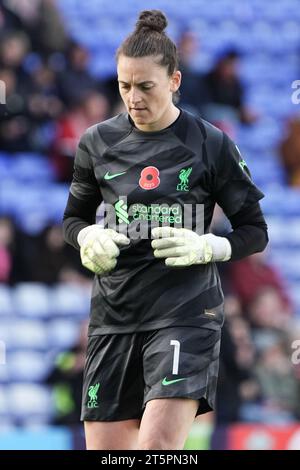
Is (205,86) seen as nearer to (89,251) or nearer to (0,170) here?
(0,170)

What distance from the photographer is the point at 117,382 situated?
150 inches

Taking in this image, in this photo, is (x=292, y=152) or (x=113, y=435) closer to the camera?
(x=113, y=435)

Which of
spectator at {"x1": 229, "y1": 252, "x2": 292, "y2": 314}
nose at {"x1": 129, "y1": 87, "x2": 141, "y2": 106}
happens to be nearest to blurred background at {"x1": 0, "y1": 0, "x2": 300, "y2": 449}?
spectator at {"x1": 229, "y1": 252, "x2": 292, "y2": 314}

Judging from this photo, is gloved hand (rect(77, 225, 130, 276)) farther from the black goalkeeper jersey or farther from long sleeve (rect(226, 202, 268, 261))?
long sleeve (rect(226, 202, 268, 261))

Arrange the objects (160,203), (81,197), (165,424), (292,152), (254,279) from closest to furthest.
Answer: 1. (165,424)
2. (160,203)
3. (81,197)
4. (254,279)
5. (292,152)

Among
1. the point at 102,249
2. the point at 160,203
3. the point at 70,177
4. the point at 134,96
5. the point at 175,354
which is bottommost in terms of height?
the point at 175,354

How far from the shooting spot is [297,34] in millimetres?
9289

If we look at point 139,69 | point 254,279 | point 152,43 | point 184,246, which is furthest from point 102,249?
point 254,279

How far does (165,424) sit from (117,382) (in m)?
0.31

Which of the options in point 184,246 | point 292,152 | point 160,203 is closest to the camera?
point 184,246

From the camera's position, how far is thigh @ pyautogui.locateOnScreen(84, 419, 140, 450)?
3.81 metres

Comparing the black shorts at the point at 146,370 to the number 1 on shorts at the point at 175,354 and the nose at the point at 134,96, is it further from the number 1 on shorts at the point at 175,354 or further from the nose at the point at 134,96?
the nose at the point at 134,96

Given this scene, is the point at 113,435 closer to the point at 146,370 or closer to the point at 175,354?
the point at 146,370
